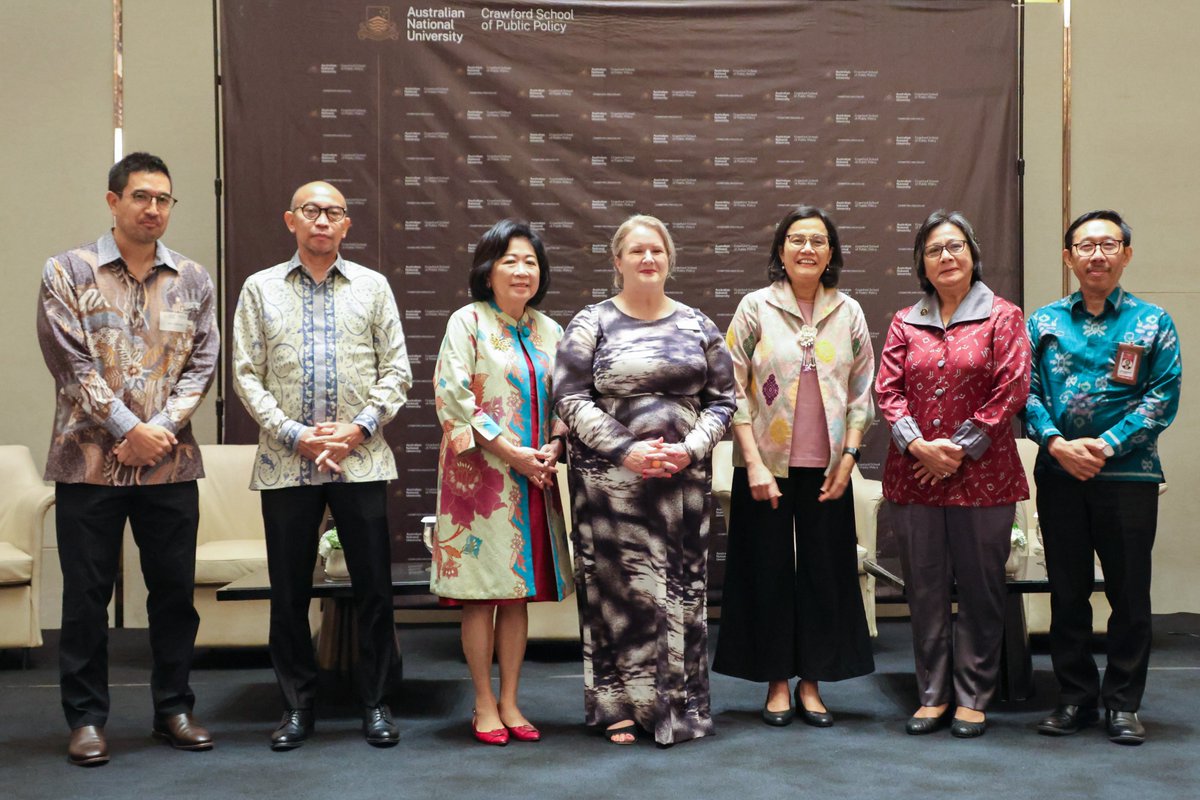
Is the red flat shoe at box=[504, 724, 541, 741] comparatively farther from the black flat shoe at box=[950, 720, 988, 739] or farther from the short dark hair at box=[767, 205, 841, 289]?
the short dark hair at box=[767, 205, 841, 289]

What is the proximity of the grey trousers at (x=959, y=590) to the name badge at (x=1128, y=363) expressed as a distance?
49 centimetres

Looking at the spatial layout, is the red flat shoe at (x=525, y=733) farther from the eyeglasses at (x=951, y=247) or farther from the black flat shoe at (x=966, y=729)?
the eyeglasses at (x=951, y=247)

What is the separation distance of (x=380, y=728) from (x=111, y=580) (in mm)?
881

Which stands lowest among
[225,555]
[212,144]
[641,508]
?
[225,555]

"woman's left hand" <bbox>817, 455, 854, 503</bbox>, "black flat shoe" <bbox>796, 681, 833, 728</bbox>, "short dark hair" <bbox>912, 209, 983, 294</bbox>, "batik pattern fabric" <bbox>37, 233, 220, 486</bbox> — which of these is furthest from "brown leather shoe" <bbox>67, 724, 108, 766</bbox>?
"short dark hair" <bbox>912, 209, 983, 294</bbox>

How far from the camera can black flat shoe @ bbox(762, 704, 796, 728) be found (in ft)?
11.3

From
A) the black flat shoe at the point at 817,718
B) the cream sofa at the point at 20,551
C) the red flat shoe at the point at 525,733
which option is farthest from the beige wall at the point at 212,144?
the black flat shoe at the point at 817,718

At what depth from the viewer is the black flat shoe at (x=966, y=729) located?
3.30m

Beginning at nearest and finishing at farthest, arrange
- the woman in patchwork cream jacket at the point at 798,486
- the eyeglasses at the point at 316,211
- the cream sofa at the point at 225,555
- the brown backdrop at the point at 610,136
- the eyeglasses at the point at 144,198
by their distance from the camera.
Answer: the eyeglasses at the point at 144,198 < the eyeglasses at the point at 316,211 < the woman in patchwork cream jacket at the point at 798,486 < the cream sofa at the point at 225,555 < the brown backdrop at the point at 610,136

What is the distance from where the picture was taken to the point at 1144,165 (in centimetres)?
538

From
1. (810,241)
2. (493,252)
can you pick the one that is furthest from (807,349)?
(493,252)

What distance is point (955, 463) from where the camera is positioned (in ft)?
10.7

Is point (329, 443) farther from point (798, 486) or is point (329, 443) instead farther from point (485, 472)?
point (798, 486)

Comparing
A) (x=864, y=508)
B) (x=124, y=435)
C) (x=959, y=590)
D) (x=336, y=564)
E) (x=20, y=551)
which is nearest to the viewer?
(x=124, y=435)
